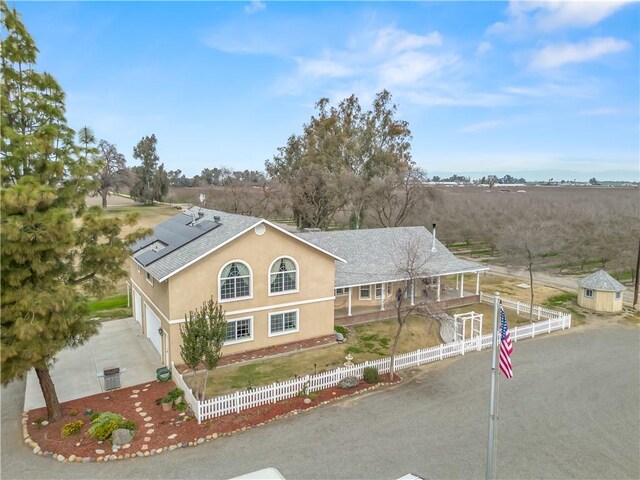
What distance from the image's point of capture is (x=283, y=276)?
20.3 metres

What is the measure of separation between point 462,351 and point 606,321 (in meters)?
12.1

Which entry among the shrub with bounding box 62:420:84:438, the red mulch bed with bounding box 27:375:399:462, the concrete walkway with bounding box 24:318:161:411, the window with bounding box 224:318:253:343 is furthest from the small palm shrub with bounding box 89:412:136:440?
the window with bounding box 224:318:253:343

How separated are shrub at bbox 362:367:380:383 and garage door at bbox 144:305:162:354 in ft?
32.1

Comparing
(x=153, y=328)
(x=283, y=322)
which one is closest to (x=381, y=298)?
(x=283, y=322)

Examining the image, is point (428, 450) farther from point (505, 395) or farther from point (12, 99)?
point (12, 99)

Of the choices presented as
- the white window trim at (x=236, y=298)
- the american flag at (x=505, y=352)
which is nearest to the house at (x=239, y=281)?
the white window trim at (x=236, y=298)

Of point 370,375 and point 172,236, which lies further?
point 172,236

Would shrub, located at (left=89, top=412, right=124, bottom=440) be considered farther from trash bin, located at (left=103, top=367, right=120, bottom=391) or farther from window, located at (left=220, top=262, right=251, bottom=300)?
window, located at (left=220, top=262, right=251, bottom=300)

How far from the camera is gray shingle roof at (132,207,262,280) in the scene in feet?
58.2

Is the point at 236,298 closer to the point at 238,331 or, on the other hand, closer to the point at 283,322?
the point at 238,331

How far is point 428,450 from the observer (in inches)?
493

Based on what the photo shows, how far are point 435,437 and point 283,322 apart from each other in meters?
9.44

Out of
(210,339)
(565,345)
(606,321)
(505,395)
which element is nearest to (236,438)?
(210,339)

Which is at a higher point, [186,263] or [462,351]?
[186,263]
